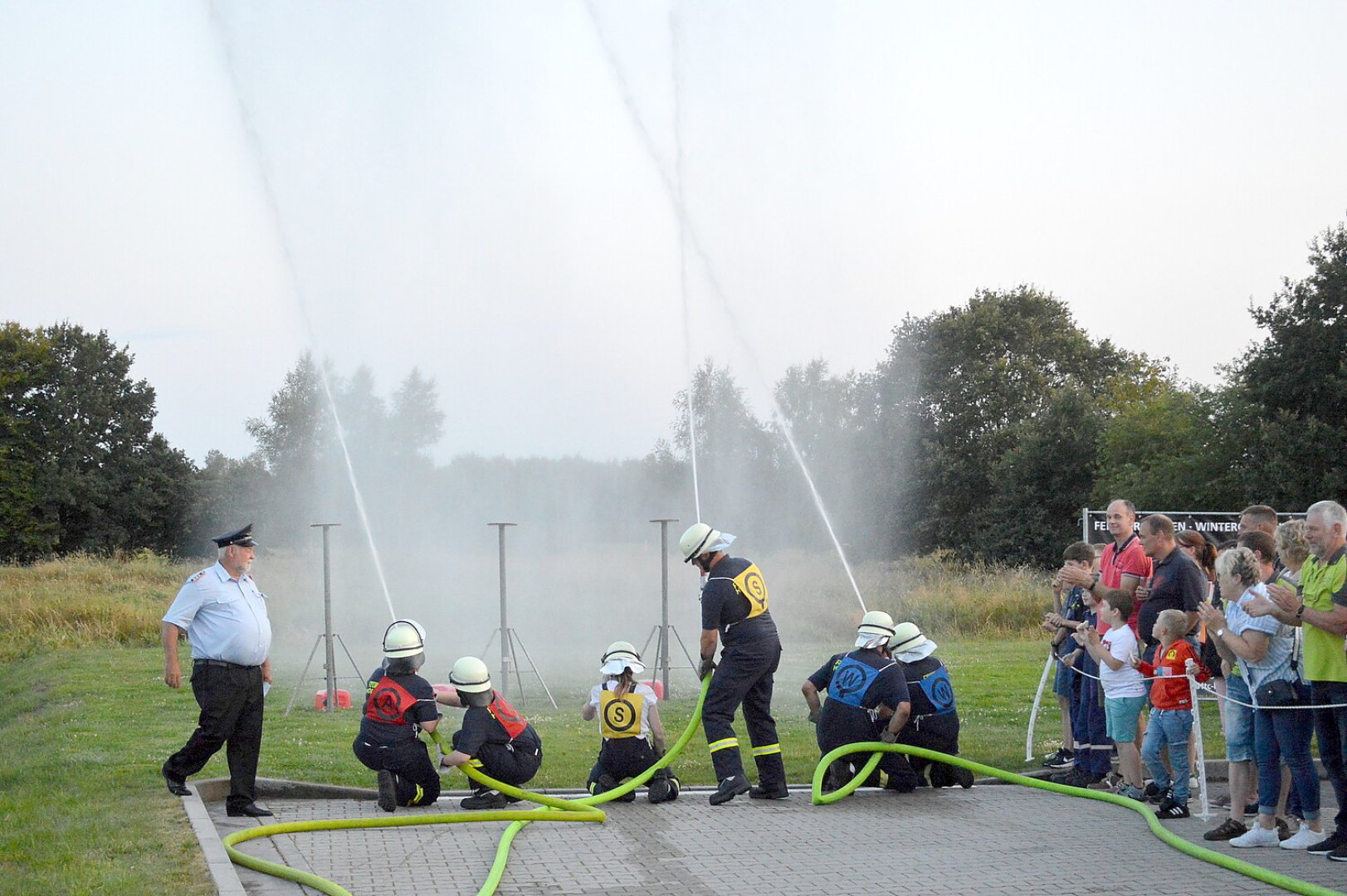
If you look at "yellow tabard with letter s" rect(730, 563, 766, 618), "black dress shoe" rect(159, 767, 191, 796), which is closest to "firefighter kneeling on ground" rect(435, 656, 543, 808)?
"black dress shoe" rect(159, 767, 191, 796)

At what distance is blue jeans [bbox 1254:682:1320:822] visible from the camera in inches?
285

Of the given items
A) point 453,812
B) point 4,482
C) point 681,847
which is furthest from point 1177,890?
point 4,482

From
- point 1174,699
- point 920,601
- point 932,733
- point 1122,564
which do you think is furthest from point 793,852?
point 920,601

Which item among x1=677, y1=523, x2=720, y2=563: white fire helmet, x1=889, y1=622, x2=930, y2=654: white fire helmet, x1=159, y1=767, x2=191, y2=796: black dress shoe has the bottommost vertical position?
x1=159, y1=767, x2=191, y2=796: black dress shoe

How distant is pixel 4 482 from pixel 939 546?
134 ft

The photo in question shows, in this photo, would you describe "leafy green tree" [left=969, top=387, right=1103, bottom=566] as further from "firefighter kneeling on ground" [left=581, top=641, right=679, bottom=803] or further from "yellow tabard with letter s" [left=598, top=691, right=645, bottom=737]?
"yellow tabard with letter s" [left=598, top=691, right=645, bottom=737]

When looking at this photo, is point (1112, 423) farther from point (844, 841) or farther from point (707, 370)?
point (844, 841)

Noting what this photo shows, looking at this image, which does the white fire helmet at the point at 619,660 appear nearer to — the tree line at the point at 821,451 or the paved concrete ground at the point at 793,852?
the paved concrete ground at the point at 793,852

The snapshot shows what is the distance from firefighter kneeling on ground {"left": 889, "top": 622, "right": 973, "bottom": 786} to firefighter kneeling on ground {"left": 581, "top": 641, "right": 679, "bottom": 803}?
1835mm

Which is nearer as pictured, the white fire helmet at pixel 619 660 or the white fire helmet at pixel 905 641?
the white fire helmet at pixel 619 660

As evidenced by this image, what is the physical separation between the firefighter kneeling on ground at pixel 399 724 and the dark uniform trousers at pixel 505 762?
305 mm

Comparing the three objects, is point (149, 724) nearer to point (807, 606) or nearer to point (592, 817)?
point (592, 817)

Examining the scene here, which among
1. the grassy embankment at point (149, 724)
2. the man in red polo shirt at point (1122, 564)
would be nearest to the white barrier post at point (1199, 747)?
the man in red polo shirt at point (1122, 564)

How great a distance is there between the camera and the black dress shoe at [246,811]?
856 cm
